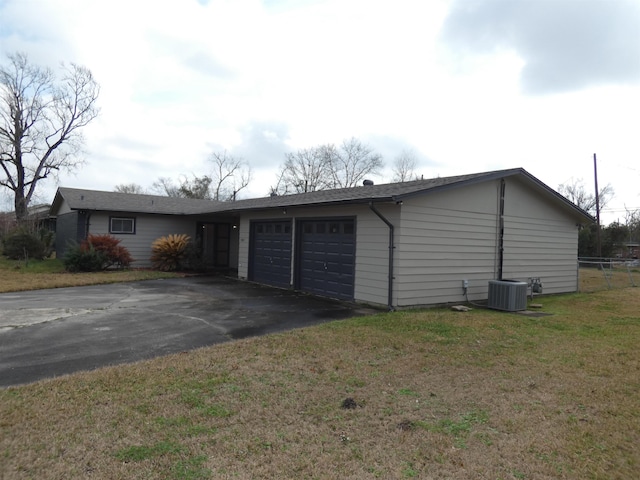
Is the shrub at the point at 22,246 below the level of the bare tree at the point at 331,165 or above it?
below

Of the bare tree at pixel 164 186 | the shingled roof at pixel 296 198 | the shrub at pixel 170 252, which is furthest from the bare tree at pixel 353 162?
the shrub at pixel 170 252

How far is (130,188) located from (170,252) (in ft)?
135

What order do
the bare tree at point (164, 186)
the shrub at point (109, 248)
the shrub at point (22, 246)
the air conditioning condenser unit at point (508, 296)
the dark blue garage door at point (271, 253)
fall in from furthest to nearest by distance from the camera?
the bare tree at point (164, 186), the shrub at point (22, 246), the shrub at point (109, 248), the dark blue garage door at point (271, 253), the air conditioning condenser unit at point (508, 296)

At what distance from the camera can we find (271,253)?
522 inches

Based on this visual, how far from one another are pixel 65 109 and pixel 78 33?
2363 centimetres

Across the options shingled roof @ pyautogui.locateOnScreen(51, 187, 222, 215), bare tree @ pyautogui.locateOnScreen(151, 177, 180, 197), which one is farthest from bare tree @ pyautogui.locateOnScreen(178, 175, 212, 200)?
shingled roof @ pyautogui.locateOnScreen(51, 187, 222, 215)

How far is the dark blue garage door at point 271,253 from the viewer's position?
492 inches

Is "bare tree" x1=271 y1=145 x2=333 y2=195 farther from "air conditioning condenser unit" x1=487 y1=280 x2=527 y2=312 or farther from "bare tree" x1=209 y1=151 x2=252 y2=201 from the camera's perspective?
"air conditioning condenser unit" x1=487 y1=280 x2=527 y2=312

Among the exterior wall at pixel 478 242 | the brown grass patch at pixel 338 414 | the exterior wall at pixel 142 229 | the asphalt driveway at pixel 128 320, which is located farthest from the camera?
the exterior wall at pixel 142 229

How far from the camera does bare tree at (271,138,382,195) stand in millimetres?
42312

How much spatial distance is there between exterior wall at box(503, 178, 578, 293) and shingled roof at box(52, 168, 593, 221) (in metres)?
0.43

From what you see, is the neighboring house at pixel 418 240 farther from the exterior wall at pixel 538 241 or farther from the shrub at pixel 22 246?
the shrub at pixel 22 246

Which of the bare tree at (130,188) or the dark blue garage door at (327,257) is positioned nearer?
the dark blue garage door at (327,257)

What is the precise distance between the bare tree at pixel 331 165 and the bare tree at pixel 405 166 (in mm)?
1880
